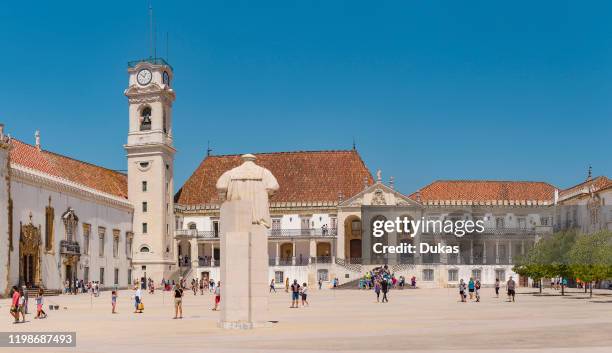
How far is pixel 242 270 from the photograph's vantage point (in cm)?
2336

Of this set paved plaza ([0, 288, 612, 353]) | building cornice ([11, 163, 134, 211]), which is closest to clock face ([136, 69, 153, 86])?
building cornice ([11, 163, 134, 211])

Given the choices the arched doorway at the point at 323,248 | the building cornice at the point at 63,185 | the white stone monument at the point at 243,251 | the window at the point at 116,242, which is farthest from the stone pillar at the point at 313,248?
the white stone monument at the point at 243,251

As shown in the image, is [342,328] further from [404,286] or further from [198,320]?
[404,286]

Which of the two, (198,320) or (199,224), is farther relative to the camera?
(199,224)

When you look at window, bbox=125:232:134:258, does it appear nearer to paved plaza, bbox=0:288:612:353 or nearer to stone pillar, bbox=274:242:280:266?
stone pillar, bbox=274:242:280:266

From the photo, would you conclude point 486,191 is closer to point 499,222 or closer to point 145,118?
point 499,222

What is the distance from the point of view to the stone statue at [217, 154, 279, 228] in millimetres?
23906

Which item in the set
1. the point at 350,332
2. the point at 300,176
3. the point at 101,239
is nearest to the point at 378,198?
the point at 300,176

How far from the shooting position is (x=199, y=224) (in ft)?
274

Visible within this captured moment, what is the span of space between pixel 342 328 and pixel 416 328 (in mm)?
1997

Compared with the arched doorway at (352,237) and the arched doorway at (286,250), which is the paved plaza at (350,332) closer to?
the arched doorway at (352,237)

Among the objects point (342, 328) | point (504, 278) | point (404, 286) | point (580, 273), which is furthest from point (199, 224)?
point (342, 328)

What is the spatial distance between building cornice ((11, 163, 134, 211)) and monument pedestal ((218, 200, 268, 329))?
1315 inches

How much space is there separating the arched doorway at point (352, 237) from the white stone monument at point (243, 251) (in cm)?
5649
